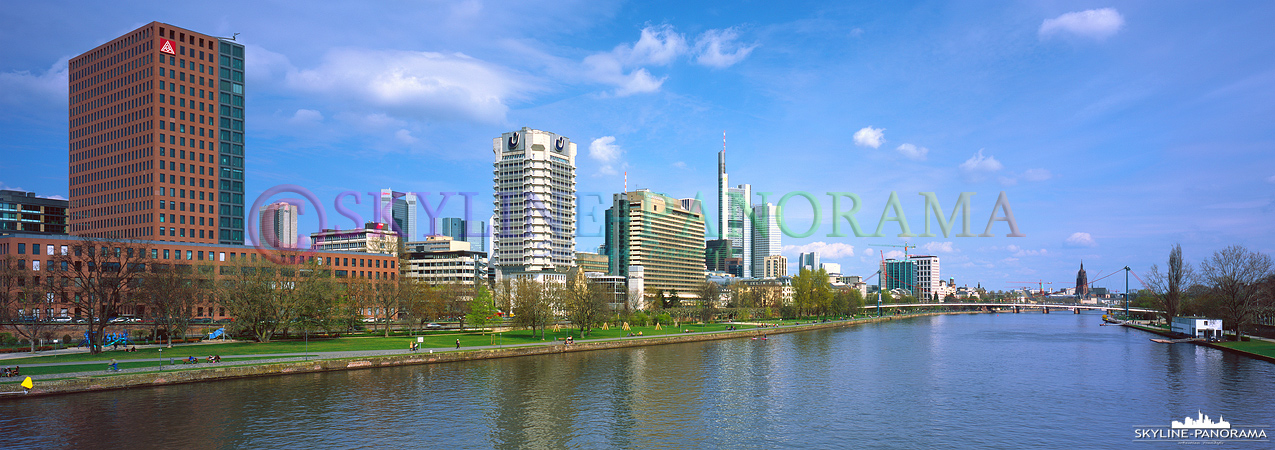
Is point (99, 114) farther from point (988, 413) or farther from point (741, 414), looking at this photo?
point (988, 413)

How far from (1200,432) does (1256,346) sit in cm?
6952

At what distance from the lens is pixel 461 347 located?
85812 millimetres

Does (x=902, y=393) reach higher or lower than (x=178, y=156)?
lower

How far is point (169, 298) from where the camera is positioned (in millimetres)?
81125

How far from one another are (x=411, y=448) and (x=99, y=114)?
576 feet

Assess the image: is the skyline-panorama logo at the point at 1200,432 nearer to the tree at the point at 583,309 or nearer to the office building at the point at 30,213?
the tree at the point at 583,309

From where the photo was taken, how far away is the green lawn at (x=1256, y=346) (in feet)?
273

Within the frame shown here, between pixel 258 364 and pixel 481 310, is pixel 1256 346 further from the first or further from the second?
pixel 258 364

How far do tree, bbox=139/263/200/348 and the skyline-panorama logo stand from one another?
91024 millimetres

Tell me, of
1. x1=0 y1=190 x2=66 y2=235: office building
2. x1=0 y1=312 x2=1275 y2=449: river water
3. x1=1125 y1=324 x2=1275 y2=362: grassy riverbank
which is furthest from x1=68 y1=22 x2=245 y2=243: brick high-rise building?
x1=1125 y1=324 x2=1275 y2=362: grassy riverbank

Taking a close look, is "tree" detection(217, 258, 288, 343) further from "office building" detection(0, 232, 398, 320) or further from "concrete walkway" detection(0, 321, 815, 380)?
"office building" detection(0, 232, 398, 320)

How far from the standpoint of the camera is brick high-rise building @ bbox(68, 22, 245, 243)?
5955 inches

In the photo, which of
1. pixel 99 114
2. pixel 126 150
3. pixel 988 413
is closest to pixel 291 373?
pixel 988 413

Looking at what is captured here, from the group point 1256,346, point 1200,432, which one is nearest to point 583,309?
point 1200,432
